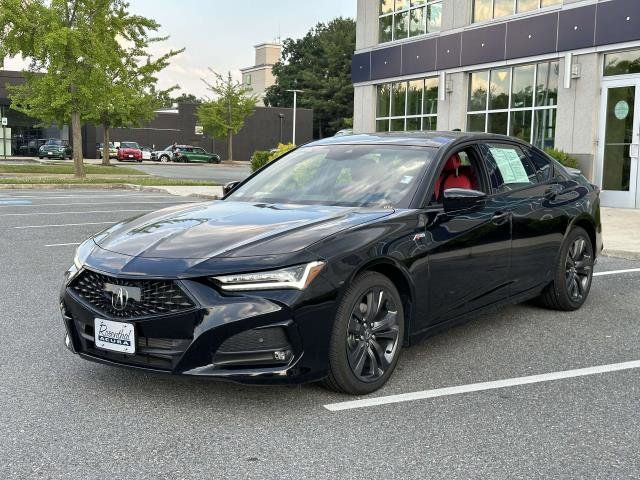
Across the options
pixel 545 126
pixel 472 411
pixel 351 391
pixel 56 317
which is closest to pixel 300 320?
pixel 351 391

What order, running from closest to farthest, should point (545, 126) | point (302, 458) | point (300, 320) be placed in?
point (302, 458) → point (300, 320) → point (545, 126)

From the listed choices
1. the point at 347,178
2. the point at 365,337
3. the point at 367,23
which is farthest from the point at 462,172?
the point at 367,23

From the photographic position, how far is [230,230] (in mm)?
4129

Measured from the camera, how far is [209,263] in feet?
12.2

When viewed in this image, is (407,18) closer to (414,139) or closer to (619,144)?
(619,144)

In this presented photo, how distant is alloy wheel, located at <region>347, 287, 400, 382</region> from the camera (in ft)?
13.3

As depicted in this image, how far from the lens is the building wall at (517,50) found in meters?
16.5

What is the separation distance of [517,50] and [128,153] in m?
42.9

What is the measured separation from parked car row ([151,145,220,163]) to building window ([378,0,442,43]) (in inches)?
1433

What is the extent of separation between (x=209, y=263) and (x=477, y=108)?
59.9ft

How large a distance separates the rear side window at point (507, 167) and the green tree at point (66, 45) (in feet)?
73.3

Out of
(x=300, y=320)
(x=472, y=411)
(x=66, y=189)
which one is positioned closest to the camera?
(x=300, y=320)

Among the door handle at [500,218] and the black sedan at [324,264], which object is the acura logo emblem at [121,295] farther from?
the door handle at [500,218]

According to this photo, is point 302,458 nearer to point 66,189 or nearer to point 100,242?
point 100,242
